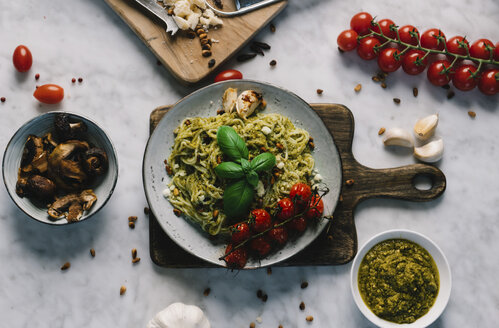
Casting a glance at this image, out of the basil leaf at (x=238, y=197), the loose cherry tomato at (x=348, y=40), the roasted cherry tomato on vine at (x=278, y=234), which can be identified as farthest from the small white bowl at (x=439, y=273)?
the loose cherry tomato at (x=348, y=40)

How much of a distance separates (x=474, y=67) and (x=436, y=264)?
2017 millimetres

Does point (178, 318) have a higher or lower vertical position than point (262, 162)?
lower

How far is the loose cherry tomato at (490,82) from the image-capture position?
423 cm

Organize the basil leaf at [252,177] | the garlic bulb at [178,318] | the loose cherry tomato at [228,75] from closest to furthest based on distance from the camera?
the basil leaf at [252,177] → the garlic bulb at [178,318] → the loose cherry tomato at [228,75]

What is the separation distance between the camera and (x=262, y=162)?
3621mm

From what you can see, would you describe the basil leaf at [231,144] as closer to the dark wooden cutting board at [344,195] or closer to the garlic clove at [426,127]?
the dark wooden cutting board at [344,195]

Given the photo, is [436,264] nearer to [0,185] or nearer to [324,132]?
[324,132]

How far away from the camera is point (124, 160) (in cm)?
434

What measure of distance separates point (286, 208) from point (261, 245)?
0.40 metres

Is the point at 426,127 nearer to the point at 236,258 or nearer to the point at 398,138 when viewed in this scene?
the point at 398,138

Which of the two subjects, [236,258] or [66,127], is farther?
[66,127]

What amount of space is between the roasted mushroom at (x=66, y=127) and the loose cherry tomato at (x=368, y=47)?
2.81 meters

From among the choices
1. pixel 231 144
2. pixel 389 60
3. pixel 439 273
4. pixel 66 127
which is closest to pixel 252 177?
pixel 231 144

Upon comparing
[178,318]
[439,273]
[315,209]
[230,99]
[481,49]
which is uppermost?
[481,49]
